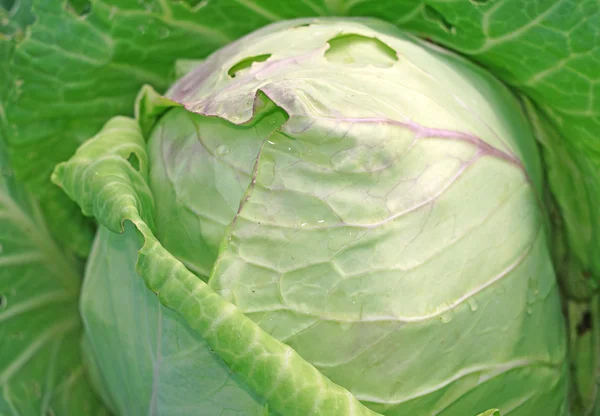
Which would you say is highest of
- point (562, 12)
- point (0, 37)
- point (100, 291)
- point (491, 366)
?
point (562, 12)

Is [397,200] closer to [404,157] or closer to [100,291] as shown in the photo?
[404,157]

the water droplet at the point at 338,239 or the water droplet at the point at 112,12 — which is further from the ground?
the water droplet at the point at 112,12

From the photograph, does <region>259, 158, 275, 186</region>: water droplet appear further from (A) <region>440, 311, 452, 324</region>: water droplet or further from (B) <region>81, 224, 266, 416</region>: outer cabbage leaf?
(A) <region>440, 311, 452, 324</region>: water droplet

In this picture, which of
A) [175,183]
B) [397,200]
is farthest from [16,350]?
[397,200]

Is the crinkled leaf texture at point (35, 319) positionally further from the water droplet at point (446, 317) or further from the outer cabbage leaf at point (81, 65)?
the water droplet at point (446, 317)

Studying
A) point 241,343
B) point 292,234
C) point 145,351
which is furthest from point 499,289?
point 145,351

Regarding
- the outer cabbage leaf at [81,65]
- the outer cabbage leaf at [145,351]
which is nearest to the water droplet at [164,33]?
the outer cabbage leaf at [81,65]

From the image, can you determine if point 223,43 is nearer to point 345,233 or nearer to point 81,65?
point 81,65

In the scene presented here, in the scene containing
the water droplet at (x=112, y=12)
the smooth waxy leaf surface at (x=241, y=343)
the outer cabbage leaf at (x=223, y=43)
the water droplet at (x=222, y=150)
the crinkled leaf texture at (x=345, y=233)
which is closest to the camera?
the smooth waxy leaf surface at (x=241, y=343)
